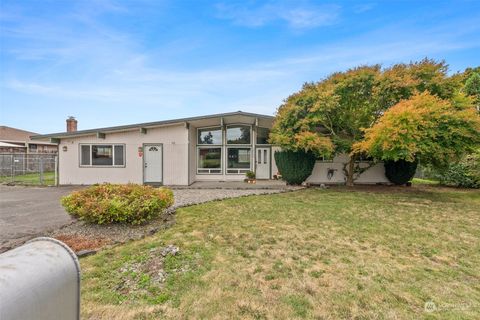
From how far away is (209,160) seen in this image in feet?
49.8

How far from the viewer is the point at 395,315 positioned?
8.45ft

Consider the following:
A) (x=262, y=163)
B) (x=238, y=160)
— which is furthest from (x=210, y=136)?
(x=262, y=163)

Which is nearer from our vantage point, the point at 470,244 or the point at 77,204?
the point at 470,244

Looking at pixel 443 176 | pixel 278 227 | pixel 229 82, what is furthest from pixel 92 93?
pixel 443 176

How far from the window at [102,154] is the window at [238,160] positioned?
5.72 meters

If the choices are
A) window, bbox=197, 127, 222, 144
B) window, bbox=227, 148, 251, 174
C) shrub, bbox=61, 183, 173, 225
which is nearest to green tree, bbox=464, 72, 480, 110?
window, bbox=227, 148, 251, 174

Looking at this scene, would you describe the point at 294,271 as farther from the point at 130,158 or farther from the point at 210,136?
the point at 210,136

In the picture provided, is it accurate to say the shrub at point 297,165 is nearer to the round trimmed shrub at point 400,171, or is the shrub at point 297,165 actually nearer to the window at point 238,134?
the window at point 238,134

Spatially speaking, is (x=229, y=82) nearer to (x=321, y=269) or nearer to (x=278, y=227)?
(x=278, y=227)

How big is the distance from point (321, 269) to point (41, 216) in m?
6.92

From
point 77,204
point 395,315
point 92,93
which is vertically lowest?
point 395,315

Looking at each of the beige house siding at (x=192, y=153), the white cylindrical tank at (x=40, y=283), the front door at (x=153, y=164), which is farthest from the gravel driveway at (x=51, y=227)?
the beige house siding at (x=192, y=153)

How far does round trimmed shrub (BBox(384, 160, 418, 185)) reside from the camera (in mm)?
13703

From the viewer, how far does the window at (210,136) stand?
49.8 feet
